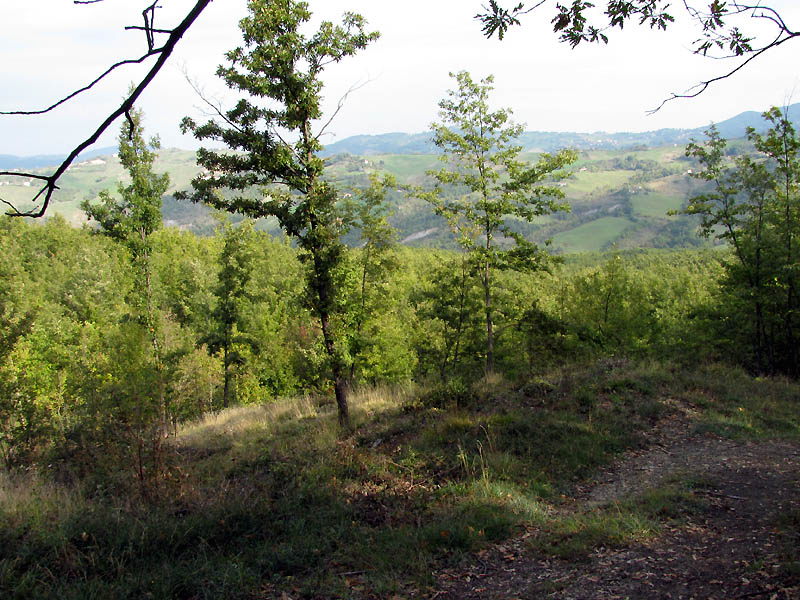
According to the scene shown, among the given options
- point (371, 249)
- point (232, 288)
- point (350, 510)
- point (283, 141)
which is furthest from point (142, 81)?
point (232, 288)

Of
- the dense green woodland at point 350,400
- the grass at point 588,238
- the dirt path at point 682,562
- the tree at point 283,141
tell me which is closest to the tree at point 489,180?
the dense green woodland at point 350,400

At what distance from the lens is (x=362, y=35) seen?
9.38m

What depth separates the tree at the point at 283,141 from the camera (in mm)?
8836

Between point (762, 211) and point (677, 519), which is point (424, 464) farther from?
point (762, 211)

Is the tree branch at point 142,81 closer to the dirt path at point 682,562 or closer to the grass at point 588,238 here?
the dirt path at point 682,562

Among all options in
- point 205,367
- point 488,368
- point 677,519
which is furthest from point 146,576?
point 205,367

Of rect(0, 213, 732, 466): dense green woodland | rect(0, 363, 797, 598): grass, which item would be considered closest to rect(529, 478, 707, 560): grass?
rect(0, 363, 797, 598): grass

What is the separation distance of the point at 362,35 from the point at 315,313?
5.74 m

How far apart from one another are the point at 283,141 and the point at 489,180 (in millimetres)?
6840

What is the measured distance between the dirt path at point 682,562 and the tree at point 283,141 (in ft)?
20.5

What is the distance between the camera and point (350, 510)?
5527mm

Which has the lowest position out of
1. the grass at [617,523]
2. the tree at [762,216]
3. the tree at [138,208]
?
the grass at [617,523]

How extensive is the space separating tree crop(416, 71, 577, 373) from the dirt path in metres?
8.68

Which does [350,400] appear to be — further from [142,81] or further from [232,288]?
[142,81]
